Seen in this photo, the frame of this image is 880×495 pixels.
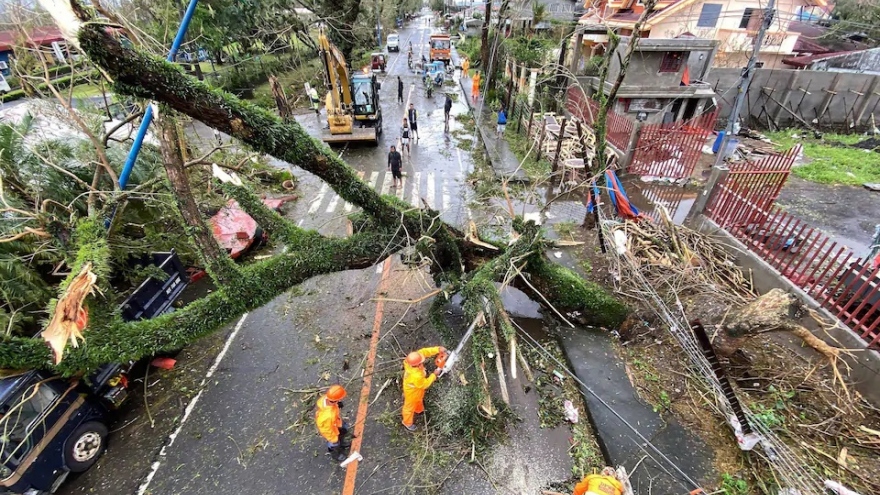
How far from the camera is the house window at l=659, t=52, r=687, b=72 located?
1490 cm

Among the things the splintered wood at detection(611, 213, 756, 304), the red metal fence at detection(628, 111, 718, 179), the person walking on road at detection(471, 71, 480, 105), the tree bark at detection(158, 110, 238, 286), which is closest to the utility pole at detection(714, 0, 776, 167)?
the red metal fence at detection(628, 111, 718, 179)

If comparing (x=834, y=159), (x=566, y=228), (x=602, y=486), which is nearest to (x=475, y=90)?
(x=566, y=228)

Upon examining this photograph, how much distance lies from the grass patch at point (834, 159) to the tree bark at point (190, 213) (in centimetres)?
1658

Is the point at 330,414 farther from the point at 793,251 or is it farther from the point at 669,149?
the point at 669,149

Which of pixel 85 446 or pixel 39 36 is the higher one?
pixel 39 36

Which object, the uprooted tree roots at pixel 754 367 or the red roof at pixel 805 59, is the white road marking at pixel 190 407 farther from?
the red roof at pixel 805 59

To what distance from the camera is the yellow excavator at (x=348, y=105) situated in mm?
13492

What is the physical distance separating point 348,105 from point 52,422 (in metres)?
12.5

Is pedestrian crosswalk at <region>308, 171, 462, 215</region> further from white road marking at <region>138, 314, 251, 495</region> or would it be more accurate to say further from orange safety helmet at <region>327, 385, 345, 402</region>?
orange safety helmet at <region>327, 385, 345, 402</region>

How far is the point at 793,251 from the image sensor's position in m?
6.65

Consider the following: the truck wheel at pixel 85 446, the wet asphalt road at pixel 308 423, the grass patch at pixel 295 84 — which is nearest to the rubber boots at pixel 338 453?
the wet asphalt road at pixel 308 423

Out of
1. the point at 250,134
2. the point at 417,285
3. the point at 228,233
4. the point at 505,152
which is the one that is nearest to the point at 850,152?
the point at 505,152

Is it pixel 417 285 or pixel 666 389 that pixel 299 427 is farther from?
pixel 666 389

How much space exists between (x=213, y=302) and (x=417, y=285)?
12.7 ft
